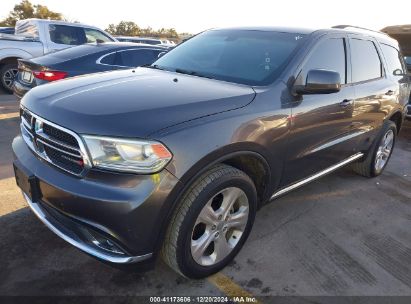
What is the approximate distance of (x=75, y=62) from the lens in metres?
5.77

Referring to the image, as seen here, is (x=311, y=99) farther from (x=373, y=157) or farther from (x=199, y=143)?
(x=373, y=157)

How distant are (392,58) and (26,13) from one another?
44214 mm

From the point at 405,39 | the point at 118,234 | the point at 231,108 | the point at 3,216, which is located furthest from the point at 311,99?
the point at 405,39

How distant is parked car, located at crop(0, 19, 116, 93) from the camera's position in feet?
28.4

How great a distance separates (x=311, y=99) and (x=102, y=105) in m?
1.70

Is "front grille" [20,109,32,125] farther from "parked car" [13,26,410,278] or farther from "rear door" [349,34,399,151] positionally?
"rear door" [349,34,399,151]

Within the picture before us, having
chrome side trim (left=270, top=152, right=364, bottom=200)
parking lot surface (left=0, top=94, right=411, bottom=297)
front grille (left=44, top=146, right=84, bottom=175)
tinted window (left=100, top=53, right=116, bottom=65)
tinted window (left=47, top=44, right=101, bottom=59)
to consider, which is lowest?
parking lot surface (left=0, top=94, right=411, bottom=297)

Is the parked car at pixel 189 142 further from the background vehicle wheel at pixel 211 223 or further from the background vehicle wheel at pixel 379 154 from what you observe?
the background vehicle wheel at pixel 379 154

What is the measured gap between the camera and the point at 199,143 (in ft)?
7.14

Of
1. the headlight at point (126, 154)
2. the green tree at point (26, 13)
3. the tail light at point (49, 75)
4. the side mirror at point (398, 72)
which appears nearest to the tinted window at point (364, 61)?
the side mirror at point (398, 72)

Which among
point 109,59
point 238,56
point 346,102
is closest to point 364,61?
point 346,102

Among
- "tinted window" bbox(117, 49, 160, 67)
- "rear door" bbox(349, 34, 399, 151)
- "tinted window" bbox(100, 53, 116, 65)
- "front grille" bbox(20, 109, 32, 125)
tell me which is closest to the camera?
"front grille" bbox(20, 109, 32, 125)

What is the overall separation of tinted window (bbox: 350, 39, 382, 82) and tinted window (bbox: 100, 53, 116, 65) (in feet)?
13.2

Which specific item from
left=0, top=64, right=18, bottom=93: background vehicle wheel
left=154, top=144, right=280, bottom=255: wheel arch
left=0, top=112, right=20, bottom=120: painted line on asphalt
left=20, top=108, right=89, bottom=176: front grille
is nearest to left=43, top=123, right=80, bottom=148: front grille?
left=20, top=108, right=89, bottom=176: front grille
